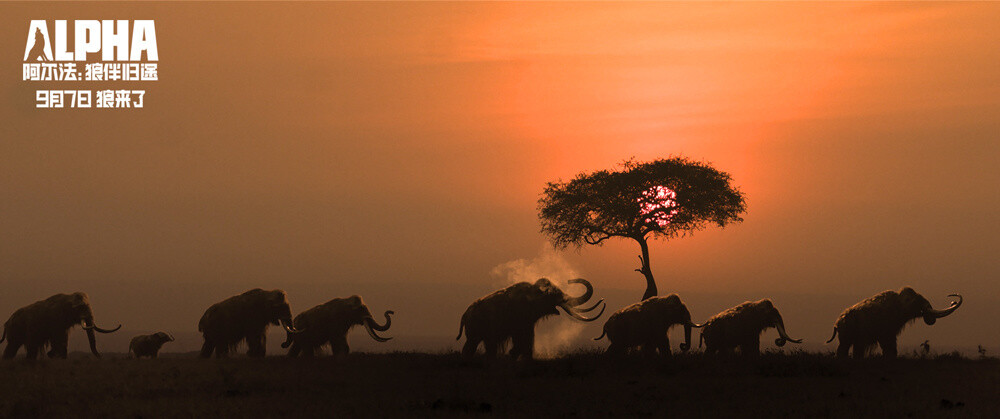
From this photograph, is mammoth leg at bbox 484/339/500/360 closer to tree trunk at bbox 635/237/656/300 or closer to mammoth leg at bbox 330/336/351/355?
mammoth leg at bbox 330/336/351/355

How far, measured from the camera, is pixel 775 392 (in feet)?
75.9

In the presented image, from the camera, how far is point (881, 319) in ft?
A: 110

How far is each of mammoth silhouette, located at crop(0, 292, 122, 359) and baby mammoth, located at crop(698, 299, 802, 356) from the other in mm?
18506

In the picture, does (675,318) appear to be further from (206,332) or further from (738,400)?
(206,332)

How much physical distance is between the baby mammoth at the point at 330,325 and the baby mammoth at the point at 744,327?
1000cm

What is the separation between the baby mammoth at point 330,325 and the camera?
34.5 m

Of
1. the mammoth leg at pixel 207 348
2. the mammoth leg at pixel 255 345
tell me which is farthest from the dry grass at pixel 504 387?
the mammoth leg at pixel 255 345

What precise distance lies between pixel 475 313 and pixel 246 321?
24.2ft

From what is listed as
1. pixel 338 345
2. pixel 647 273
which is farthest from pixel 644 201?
pixel 338 345

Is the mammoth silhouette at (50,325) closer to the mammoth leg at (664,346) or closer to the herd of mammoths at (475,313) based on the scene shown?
the herd of mammoths at (475,313)

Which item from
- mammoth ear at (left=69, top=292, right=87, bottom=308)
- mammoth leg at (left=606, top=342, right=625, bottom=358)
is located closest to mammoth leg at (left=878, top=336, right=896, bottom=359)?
mammoth leg at (left=606, top=342, right=625, bottom=358)

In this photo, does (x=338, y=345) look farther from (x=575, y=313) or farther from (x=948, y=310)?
(x=948, y=310)

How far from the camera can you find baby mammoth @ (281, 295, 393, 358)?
3453 centimetres

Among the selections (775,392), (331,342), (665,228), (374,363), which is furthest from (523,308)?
(665,228)
